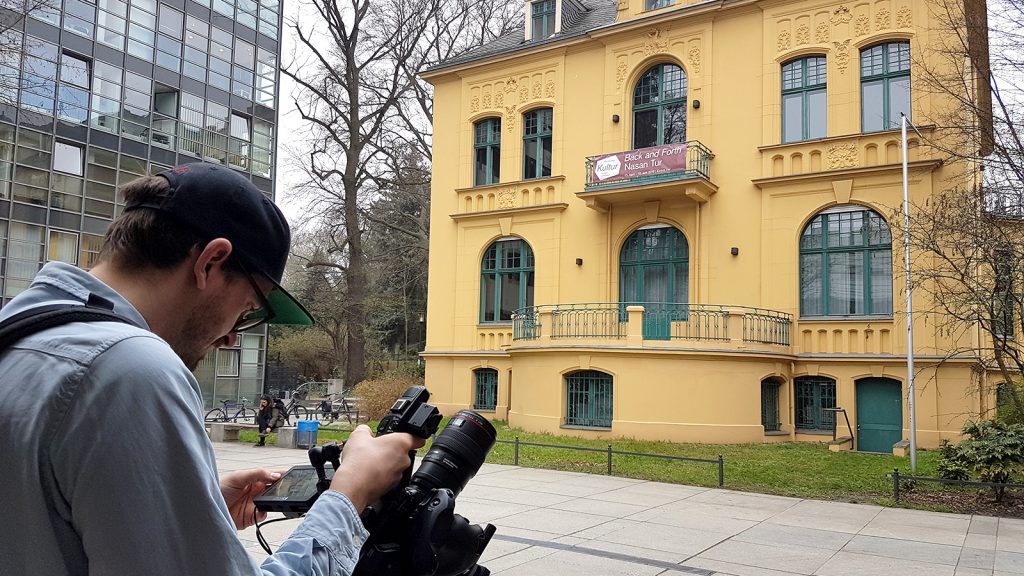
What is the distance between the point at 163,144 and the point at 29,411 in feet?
115

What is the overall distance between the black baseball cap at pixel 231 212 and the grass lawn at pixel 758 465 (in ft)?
40.8

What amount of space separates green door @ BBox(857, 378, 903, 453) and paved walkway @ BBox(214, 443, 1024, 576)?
28.4 ft

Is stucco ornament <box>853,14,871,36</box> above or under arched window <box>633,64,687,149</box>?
above

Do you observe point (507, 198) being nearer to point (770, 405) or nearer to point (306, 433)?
point (770, 405)

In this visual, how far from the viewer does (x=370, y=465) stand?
5.76 ft

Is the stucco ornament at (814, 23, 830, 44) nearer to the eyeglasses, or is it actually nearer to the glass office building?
the glass office building

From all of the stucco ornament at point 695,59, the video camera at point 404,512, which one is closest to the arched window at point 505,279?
the stucco ornament at point 695,59

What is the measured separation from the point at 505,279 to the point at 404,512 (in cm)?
2362

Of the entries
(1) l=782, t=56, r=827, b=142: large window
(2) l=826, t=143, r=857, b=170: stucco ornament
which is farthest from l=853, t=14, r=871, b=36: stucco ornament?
(2) l=826, t=143, r=857, b=170: stucco ornament

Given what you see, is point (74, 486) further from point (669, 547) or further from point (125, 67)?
point (125, 67)

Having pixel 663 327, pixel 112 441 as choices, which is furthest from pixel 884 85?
pixel 112 441

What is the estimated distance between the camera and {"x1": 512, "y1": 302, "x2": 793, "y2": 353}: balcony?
19281 mm

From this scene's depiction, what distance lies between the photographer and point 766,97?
2181 centimetres

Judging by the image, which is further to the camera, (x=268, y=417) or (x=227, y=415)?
(x=227, y=415)
